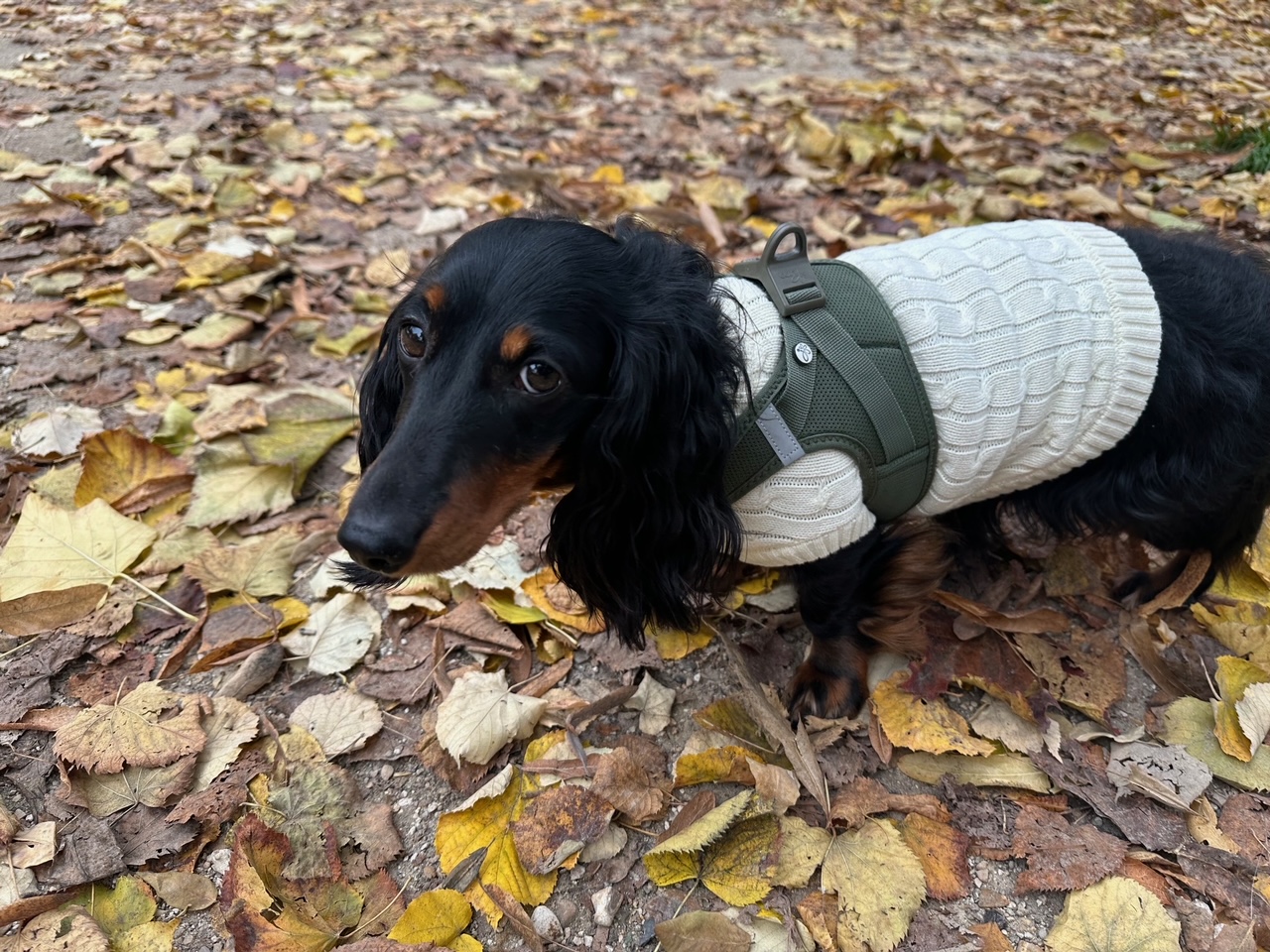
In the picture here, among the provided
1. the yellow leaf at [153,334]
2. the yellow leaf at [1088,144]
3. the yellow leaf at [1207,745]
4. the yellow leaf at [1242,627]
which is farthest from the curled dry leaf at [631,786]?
the yellow leaf at [1088,144]

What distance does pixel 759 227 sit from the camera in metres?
4.06

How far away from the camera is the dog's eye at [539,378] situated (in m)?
1.66

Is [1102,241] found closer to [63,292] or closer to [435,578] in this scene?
[435,578]

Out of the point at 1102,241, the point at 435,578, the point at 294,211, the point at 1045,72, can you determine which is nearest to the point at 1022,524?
the point at 1102,241

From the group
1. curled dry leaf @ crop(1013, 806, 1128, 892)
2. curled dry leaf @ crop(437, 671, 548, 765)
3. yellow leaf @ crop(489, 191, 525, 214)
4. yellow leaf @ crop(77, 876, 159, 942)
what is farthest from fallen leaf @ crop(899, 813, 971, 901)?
yellow leaf @ crop(489, 191, 525, 214)

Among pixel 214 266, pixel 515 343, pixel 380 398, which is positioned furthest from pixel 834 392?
pixel 214 266

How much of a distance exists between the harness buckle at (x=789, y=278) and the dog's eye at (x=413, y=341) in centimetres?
82

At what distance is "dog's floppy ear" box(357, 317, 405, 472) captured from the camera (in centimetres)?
202

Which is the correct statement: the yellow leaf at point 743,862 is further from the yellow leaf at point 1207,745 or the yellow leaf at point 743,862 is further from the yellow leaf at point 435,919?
the yellow leaf at point 1207,745

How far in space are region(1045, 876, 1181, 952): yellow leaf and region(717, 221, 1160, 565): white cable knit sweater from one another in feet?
2.93

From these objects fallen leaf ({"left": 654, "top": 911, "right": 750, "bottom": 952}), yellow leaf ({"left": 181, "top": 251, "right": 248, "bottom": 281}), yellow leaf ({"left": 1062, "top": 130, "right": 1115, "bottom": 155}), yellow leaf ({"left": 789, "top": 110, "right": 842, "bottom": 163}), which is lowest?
fallen leaf ({"left": 654, "top": 911, "right": 750, "bottom": 952})

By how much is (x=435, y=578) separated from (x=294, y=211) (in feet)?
8.64

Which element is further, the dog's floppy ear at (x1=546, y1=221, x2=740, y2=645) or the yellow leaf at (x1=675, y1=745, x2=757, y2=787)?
the yellow leaf at (x1=675, y1=745, x2=757, y2=787)

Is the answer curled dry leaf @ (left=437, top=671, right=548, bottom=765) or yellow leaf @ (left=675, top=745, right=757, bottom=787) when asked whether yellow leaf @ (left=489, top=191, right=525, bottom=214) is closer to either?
curled dry leaf @ (left=437, top=671, right=548, bottom=765)
